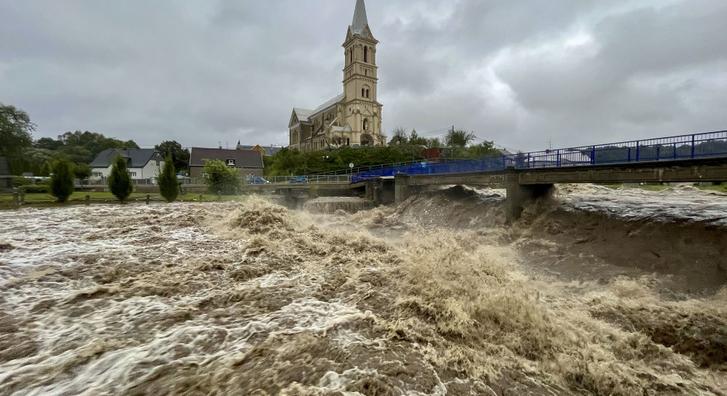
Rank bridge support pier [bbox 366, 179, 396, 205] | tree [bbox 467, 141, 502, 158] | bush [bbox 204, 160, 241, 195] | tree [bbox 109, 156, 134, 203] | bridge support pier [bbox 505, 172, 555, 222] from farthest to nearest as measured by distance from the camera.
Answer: tree [bbox 467, 141, 502, 158]
bush [bbox 204, 160, 241, 195]
bridge support pier [bbox 366, 179, 396, 205]
tree [bbox 109, 156, 134, 203]
bridge support pier [bbox 505, 172, 555, 222]

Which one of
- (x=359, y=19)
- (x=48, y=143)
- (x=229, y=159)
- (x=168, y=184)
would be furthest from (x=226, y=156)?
(x=48, y=143)

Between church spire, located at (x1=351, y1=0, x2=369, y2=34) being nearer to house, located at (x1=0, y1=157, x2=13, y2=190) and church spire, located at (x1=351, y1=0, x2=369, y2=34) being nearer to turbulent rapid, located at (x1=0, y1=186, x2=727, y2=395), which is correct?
house, located at (x1=0, y1=157, x2=13, y2=190)

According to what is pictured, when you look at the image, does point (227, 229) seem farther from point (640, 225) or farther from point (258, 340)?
point (640, 225)

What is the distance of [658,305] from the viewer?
7.58 meters

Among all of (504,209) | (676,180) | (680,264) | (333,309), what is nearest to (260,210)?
(333,309)

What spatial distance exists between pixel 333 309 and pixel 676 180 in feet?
51.8

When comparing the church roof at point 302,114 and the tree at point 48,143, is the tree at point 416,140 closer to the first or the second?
the church roof at point 302,114

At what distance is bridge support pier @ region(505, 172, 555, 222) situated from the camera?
19.4 meters

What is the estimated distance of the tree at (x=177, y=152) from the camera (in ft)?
274

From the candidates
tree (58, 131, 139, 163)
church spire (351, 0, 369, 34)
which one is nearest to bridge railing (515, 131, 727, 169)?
church spire (351, 0, 369, 34)

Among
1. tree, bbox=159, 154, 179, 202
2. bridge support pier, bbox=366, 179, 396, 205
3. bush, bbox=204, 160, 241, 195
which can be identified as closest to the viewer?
bridge support pier, bbox=366, 179, 396, 205

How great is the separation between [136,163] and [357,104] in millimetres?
53330

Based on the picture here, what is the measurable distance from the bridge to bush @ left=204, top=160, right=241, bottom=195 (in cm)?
2388

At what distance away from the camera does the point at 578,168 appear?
16.7 meters
